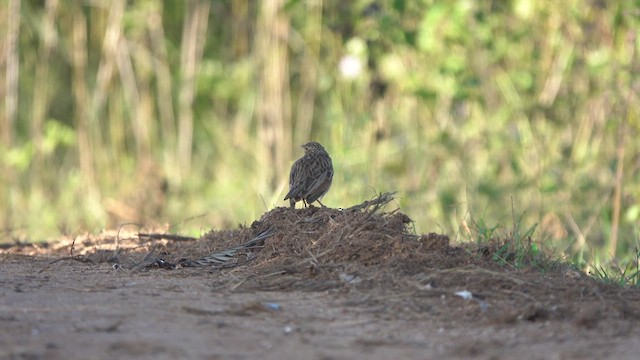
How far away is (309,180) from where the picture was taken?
6758mm

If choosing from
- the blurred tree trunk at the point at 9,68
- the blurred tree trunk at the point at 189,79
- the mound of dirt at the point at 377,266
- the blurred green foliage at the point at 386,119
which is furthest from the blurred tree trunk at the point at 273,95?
the mound of dirt at the point at 377,266

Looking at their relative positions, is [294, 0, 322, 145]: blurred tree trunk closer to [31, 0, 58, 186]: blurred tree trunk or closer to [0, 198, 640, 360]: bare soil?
[31, 0, 58, 186]: blurred tree trunk

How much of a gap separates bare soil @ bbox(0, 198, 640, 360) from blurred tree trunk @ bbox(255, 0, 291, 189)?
511cm

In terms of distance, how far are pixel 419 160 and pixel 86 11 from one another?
5.57 meters

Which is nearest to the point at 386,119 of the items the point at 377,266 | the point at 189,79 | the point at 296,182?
the point at 189,79

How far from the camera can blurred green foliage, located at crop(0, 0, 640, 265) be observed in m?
10.2

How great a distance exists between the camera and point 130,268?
5.57m

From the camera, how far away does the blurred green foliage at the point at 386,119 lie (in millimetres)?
10188

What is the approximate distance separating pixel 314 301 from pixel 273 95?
6.81 metres

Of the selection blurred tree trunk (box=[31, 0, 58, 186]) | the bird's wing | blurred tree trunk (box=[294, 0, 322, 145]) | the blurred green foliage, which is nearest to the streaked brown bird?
the bird's wing

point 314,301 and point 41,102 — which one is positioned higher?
point 41,102

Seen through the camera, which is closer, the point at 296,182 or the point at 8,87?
the point at 296,182

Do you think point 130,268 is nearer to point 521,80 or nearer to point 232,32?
point 521,80

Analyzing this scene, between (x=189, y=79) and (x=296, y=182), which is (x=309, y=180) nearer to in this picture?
(x=296, y=182)
